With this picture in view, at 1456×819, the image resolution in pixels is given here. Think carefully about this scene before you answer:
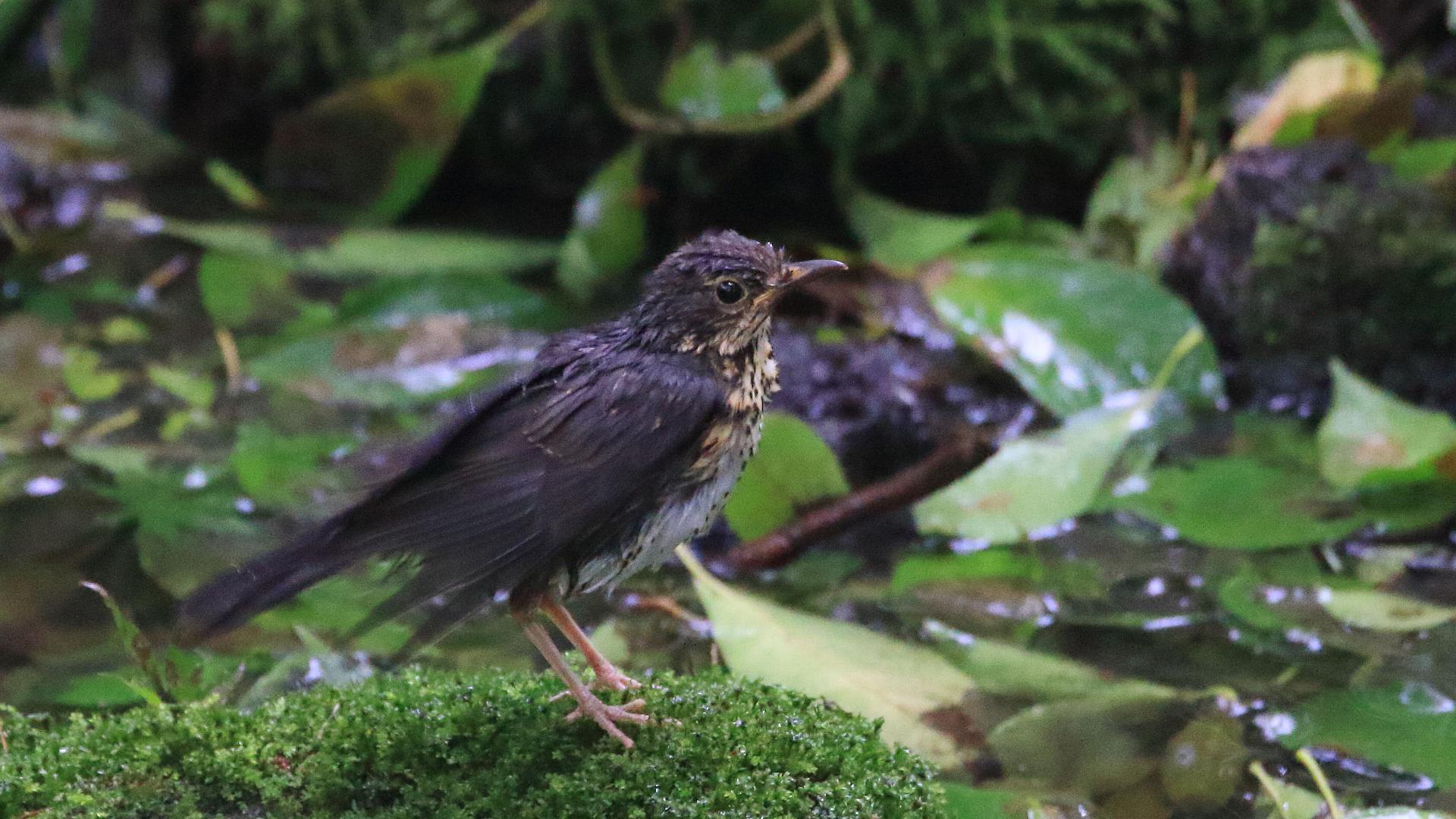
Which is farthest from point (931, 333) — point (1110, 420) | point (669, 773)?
point (669, 773)

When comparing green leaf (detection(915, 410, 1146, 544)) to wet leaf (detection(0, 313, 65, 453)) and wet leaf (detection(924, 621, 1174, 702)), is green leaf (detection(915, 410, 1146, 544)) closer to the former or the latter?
wet leaf (detection(924, 621, 1174, 702))

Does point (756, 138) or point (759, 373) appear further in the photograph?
point (756, 138)

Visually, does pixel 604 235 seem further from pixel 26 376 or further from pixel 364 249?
pixel 26 376

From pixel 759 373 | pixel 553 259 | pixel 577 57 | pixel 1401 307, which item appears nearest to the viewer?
pixel 759 373

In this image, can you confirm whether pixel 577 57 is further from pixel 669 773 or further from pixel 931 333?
pixel 669 773

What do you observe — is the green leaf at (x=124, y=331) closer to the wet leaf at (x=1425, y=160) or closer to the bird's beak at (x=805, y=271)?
the bird's beak at (x=805, y=271)

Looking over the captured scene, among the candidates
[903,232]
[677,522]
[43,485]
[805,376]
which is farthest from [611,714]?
Answer: [903,232]

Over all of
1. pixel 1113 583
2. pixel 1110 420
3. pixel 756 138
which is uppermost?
pixel 756 138

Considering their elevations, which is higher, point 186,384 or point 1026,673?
point 186,384

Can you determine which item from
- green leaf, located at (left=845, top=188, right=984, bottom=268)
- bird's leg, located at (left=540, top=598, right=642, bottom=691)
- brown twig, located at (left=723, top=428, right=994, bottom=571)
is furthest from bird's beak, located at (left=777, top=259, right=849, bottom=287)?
green leaf, located at (left=845, top=188, right=984, bottom=268)
